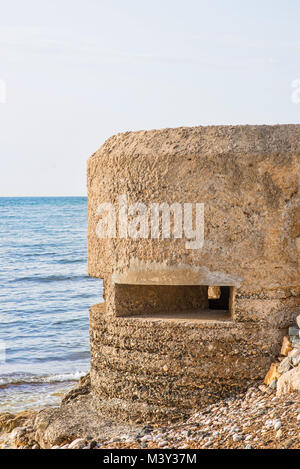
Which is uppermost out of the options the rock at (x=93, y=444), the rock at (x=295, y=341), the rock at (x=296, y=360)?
the rock at (x=295, y=341)

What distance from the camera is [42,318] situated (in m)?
14.6

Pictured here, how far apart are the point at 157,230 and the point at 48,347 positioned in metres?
7.55

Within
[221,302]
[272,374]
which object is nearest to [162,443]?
[272,374]

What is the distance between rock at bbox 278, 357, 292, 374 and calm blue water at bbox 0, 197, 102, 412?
460 cm

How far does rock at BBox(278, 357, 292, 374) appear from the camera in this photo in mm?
4941

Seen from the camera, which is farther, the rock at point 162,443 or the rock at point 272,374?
the rock at point 272,374

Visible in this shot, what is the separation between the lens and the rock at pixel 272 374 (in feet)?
16.5

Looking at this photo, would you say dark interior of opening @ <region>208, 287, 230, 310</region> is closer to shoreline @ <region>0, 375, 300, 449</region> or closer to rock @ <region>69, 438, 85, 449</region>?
shoreline @ <region>0, 375, 300, 449</region>

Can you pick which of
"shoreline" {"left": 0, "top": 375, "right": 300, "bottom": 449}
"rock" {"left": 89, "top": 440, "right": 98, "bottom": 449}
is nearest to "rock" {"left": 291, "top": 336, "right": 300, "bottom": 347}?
"shoreline" {"left": 0, "top": 375, "right": 300, "bottom": 449}

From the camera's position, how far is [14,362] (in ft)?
36.9

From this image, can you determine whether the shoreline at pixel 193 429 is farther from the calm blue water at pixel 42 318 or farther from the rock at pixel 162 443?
the calm blue water at pixel 42 318

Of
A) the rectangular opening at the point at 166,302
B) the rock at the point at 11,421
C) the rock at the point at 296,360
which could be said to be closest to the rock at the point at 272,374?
the rock at the point at 296,360

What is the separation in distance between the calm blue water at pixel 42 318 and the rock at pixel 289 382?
4.65 meters
